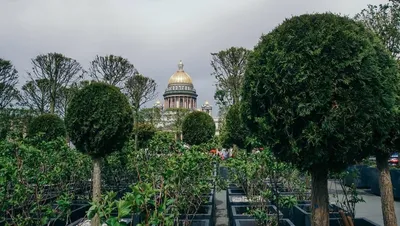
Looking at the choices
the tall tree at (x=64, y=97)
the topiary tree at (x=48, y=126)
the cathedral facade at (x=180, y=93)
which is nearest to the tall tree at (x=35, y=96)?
the tall tree at (x=64, y=97)

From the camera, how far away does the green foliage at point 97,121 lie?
6590mm

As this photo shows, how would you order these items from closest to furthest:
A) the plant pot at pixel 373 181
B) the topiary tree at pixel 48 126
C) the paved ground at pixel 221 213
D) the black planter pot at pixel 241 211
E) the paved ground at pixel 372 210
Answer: the black planter pot at pixel 241 211
the paved ground at pixel 221 213
the paved ground at pixel 372 210
the plant pot at pixel 373 181
the topiary tree at pixel 48 126

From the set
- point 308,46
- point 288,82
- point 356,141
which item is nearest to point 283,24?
point 308,46

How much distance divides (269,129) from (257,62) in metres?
0.75

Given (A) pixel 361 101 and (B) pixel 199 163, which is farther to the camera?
(B) pixel 199 163

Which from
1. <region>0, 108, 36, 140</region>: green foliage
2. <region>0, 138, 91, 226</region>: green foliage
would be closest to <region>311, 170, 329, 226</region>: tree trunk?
<region>0, 138, 91, 226</region>: green foliage

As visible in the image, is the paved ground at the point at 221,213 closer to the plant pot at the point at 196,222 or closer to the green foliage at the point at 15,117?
the plant pot at the point at 196,222

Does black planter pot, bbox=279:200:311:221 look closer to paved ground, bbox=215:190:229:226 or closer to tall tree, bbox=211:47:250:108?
paved ground, bbox=215:190:229:226

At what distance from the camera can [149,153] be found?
7328 mm

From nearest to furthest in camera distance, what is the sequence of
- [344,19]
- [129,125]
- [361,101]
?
[361,101] < [344,19] < [129,125]

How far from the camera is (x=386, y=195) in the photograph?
527cm

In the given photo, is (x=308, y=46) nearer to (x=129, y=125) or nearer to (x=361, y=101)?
(x=361, y=101)

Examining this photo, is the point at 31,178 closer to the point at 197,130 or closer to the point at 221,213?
the point at 221,213

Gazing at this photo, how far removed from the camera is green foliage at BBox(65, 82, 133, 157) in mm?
6590
